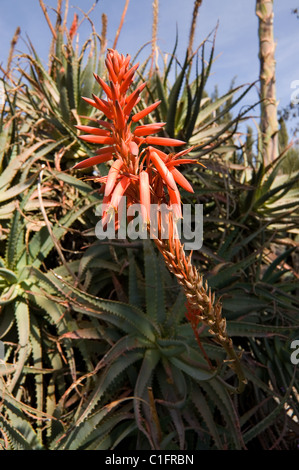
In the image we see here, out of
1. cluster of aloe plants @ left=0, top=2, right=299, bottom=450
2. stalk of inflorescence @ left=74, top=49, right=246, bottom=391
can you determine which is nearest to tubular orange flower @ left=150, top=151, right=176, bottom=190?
stalk of inflorescence @ left=74, top=49, right=246, bottom=391

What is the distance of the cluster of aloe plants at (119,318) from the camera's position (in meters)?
1.45

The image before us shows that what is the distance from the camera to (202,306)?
2.52 ft

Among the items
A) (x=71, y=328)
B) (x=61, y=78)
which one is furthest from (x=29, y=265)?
(x=61, y=78)

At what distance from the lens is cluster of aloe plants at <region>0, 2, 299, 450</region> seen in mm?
1450

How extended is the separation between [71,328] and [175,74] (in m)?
1.38

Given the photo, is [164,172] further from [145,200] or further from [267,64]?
[267,64]

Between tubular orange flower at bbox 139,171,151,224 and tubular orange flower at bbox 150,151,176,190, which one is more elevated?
tubular orange flower at bbox 150,151,176,190

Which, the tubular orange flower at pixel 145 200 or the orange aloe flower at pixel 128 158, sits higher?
the orange aloe flower at pixel 128 158

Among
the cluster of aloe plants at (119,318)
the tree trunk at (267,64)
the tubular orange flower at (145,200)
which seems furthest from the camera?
the tree trunk at (267,64)

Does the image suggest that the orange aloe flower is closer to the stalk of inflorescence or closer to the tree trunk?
the stalk of inflorescence

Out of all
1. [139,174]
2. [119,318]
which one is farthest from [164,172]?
[119,318]

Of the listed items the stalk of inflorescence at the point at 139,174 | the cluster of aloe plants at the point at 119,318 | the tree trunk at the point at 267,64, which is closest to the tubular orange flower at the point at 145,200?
the stalk of inflorescence at the point at 139,174

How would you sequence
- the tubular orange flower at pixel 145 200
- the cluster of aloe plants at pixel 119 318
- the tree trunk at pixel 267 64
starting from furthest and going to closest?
1. the tree trunk at pixel 267 64
2. the cluster of aloe plants at pixel 119 318
3. the tubular orange flower at pixel 145 200

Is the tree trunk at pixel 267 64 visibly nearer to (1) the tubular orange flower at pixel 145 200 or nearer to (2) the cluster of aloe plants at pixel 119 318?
(2) the cluster of aloe plants at pixel 119 318
